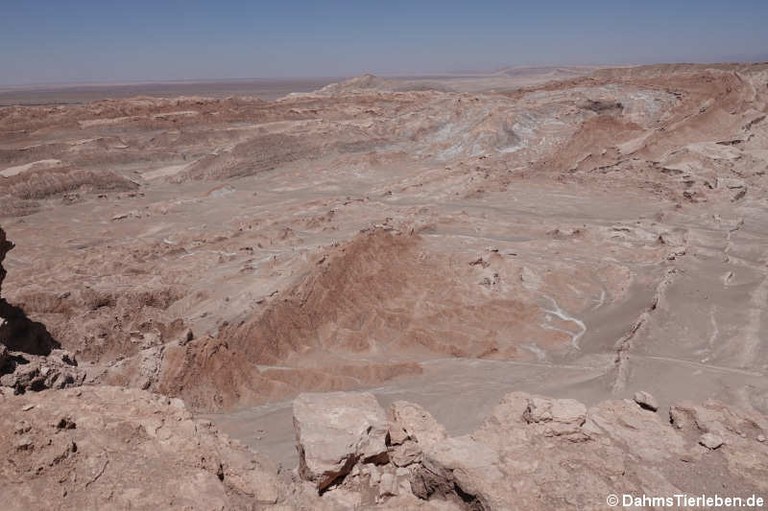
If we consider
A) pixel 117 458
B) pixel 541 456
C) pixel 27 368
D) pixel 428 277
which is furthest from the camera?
pixel 428 277

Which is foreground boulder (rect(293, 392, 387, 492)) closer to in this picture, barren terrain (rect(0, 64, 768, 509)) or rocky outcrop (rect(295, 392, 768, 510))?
rocky outcrop (rect(295, 392, 768, 510))

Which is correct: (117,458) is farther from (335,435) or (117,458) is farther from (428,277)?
(428,277)

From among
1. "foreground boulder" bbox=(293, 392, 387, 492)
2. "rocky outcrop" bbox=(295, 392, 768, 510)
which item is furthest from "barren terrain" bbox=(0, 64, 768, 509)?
"foreground boulder" bbox=(293, 392, 387, 492)

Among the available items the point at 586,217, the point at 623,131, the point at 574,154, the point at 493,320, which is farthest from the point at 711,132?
the point at 493,320

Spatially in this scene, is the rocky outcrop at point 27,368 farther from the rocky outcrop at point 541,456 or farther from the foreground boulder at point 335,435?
the rocky outcrop at point 541,456

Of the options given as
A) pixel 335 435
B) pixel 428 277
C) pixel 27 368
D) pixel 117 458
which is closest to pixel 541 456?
pixel 335 435

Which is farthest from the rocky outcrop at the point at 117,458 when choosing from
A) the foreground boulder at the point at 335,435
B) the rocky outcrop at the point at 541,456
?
the rocky outcrop at the point at 541,456
